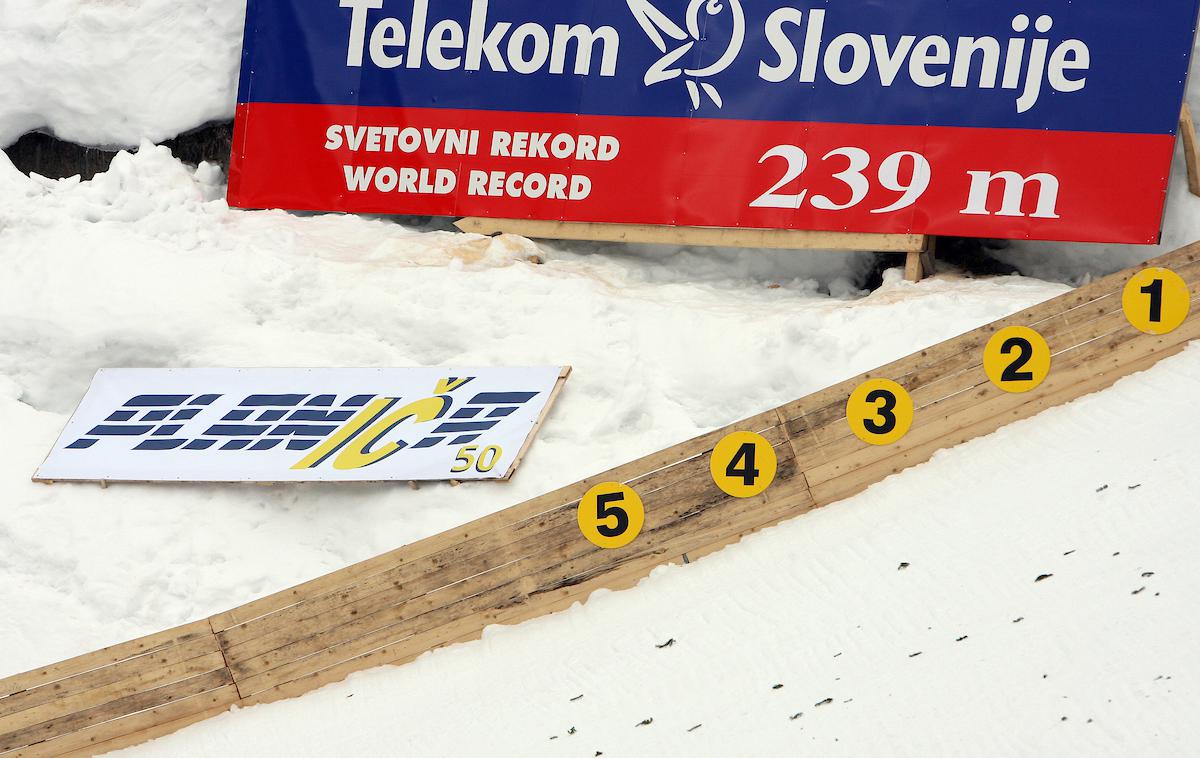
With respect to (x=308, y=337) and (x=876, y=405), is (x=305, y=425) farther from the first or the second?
(x=876, y=405)

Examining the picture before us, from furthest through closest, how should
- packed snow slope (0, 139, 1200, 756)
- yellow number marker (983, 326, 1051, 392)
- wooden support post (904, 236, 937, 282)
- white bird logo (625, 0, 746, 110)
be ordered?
1. white bird logo (625, 0, 746, 110)
2. wooden support post (904, 236, 937, 282)
3. yellow number marker (983, 326, 1051, 392)
4. packed snow slope (0, 139, 1200, 756)

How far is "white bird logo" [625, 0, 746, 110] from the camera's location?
11188 mm

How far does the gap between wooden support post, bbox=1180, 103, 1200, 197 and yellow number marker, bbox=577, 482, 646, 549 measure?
454 cm

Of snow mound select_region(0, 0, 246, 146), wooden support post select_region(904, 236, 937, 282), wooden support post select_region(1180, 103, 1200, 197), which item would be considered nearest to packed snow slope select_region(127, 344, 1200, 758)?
wooden support post select_region(1180, 103, 1200, 197)

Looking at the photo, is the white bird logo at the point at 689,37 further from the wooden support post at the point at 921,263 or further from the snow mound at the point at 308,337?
the wooden support post at the point at 921,263

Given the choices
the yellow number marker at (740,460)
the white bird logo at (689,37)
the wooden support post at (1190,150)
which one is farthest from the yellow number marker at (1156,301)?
the white bird logo at (689,37)

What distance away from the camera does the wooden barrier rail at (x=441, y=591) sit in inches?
356

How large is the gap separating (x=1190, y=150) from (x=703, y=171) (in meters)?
3.29

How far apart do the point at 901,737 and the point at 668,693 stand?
1.30m

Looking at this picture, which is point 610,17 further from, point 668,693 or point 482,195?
point 668,693

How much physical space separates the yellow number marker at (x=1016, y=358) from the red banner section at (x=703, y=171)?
175 centimetres

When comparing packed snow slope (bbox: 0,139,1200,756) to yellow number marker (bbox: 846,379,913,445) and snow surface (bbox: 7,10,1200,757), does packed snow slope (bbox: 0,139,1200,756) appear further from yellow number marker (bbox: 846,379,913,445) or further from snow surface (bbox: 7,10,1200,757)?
yellow number marker (bbox: 846,379,913,445)

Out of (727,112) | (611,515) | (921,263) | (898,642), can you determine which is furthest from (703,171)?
(898,642)

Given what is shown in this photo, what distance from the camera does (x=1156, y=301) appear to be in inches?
363
